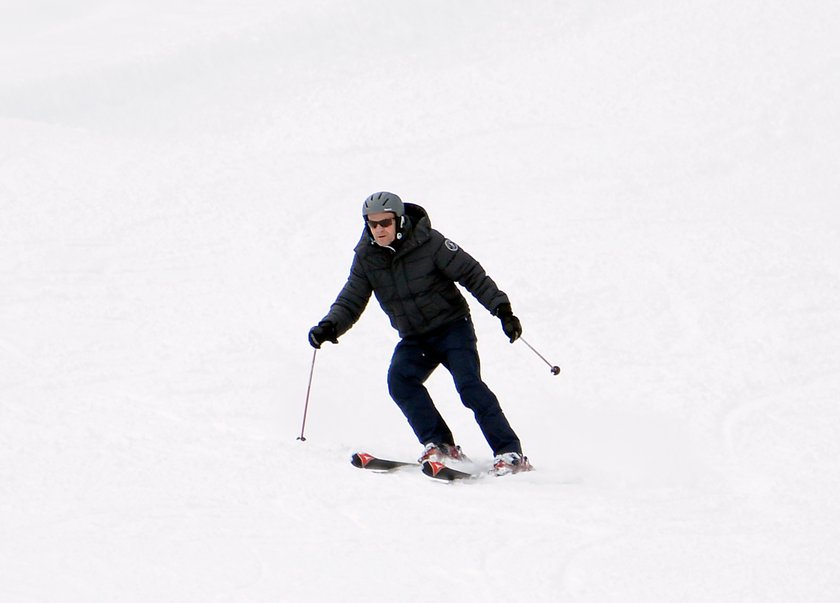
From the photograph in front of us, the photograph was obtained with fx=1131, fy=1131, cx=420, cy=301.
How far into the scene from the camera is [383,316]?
31.4 ft

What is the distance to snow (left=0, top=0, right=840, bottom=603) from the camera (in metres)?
4.75

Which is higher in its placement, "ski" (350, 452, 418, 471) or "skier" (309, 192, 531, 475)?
"skier" (309, 192, 531, 475)

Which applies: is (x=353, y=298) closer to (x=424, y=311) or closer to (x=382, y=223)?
(x=424, y=311)

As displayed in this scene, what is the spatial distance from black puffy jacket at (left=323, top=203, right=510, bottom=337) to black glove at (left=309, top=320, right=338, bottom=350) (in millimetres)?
38

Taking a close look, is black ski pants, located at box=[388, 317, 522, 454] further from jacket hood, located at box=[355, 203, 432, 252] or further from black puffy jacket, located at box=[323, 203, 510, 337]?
jacket hood, located at box=[355, 203, 432, 252]

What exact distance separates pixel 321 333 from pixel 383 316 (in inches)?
131

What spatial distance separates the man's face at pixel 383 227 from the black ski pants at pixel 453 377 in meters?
0.64

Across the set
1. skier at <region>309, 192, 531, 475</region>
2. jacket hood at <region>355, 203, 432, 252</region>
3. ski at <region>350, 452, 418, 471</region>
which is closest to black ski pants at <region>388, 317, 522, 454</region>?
skier at <region>309, 192, 531, 475</region>

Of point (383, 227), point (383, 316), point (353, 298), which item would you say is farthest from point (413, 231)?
point (383, 316)

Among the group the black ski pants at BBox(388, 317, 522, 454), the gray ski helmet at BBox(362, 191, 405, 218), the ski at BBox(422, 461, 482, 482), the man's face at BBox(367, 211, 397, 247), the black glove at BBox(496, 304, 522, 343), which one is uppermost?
the gray ski helmet at BBox(362, 191, 405, 218)

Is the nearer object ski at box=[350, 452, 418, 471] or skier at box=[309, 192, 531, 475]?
ski at box=[350, 452, 418, 471]

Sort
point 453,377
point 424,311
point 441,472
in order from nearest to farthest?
point 441,472 → point 424,311 → point 453,377

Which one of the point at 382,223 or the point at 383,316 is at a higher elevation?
the point at 383,316

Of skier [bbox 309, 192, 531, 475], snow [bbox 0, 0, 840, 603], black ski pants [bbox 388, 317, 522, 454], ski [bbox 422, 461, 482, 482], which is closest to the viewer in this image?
snow [bbox 0, 0, 840, 603]
